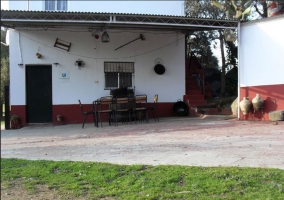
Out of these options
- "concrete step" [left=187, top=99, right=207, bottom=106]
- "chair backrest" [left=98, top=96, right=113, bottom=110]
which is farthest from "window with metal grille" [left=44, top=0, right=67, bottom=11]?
"concrete step" [left=187, top=99, right=207, bottom=106]

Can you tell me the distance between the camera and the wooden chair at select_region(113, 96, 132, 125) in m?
12.1

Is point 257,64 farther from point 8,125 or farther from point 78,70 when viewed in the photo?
point 8,125

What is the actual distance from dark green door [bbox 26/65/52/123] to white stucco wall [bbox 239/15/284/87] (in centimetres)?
769

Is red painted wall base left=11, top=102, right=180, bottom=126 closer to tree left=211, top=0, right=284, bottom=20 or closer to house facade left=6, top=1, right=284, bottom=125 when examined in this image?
Result: house facade left=6, top=1, right=284, bottom=125

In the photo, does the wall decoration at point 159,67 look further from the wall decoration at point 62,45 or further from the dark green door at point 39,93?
the dark green door at point 39,93

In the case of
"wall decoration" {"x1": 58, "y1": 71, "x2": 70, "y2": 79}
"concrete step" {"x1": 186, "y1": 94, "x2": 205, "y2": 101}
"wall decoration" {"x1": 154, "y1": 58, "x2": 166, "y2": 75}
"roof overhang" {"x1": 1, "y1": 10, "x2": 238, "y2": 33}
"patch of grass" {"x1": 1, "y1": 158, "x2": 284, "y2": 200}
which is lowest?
"patch of grass" {"x1": 1, "y1": 158, "x2": 284, "y2": 200}

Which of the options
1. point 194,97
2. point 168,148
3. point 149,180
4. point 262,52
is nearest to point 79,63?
point 194,97

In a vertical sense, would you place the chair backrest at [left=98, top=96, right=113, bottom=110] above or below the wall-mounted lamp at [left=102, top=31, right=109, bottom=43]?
below

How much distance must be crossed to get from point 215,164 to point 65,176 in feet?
7.82

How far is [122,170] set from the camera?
543 cm

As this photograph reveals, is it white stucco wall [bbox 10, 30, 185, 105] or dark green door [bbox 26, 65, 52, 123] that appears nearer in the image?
white stucco wall [bbox 10, 30, 185, 105]

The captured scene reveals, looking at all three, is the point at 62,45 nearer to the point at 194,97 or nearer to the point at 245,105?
the point at 194,97

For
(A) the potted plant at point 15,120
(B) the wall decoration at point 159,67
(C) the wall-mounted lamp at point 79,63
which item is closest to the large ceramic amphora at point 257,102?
(B) the wall decoration at point 159,67

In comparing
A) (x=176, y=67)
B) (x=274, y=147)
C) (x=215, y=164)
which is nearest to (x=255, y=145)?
(x=274, y=147)
